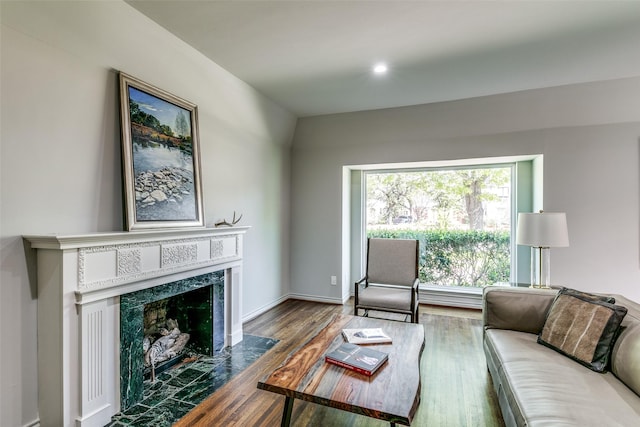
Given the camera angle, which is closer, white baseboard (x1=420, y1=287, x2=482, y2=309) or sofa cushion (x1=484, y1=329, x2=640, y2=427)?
sofa cushion (x1=484, y1=329, x2=640, y2=427)

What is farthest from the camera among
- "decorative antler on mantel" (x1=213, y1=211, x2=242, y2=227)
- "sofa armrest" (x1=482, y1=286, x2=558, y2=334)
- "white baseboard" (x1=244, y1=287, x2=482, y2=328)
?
"white baseboard" (x1=244, y1=287, x2=482, y2=328)

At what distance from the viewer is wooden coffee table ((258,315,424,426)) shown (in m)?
1.47

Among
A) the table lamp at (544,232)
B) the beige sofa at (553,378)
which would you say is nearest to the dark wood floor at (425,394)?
the beige sofa at (553,378)

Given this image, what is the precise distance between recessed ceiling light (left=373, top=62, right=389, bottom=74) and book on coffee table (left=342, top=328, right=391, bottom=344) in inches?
95.7

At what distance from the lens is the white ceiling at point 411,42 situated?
7.25 feet

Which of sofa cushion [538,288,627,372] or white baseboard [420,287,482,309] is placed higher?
sofa cushion [538,288,627,372]

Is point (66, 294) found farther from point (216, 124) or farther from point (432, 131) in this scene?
point (432, 131)

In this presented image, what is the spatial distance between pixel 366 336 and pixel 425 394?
2.25ft

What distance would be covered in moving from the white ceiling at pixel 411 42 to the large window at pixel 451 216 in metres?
1.44

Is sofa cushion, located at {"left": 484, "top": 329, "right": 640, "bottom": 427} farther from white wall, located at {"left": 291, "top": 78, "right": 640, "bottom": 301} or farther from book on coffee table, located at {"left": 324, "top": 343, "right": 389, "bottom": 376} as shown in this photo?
white wall, located at {"left": 291, "top": 78, "right": 640, "bottom": 301}

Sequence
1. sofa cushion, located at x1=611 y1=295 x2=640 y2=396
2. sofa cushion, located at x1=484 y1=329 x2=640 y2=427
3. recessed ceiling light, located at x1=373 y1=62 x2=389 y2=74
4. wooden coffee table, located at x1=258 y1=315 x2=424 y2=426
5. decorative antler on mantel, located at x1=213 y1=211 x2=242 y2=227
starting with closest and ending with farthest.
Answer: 1. sofa cushion, located at x1=484 y1=329 x2=640 y2=427
2. wooden coffee table, located at x1=258 y1=315 x2=424 y2=426
3. sofa cushion, located at x1=611 y1=295 x2=640 y2=396
4. recessed ceiling light, located at x1=373 y1=62 x2=389 y2=74
5. decorative antler on mantel, located at x1=213 y1=211 x2=242 y2=227

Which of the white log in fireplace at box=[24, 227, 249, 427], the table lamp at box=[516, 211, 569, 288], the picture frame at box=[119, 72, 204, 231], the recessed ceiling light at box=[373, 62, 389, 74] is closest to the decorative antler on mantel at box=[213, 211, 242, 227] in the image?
the picture frame at box=[119, 72, 204, 231]

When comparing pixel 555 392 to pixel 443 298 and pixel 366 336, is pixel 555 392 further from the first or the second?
pixel 443 298

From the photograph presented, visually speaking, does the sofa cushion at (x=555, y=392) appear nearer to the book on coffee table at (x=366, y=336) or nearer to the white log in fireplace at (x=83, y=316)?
the book on coffee table at (x=366, y=336)
